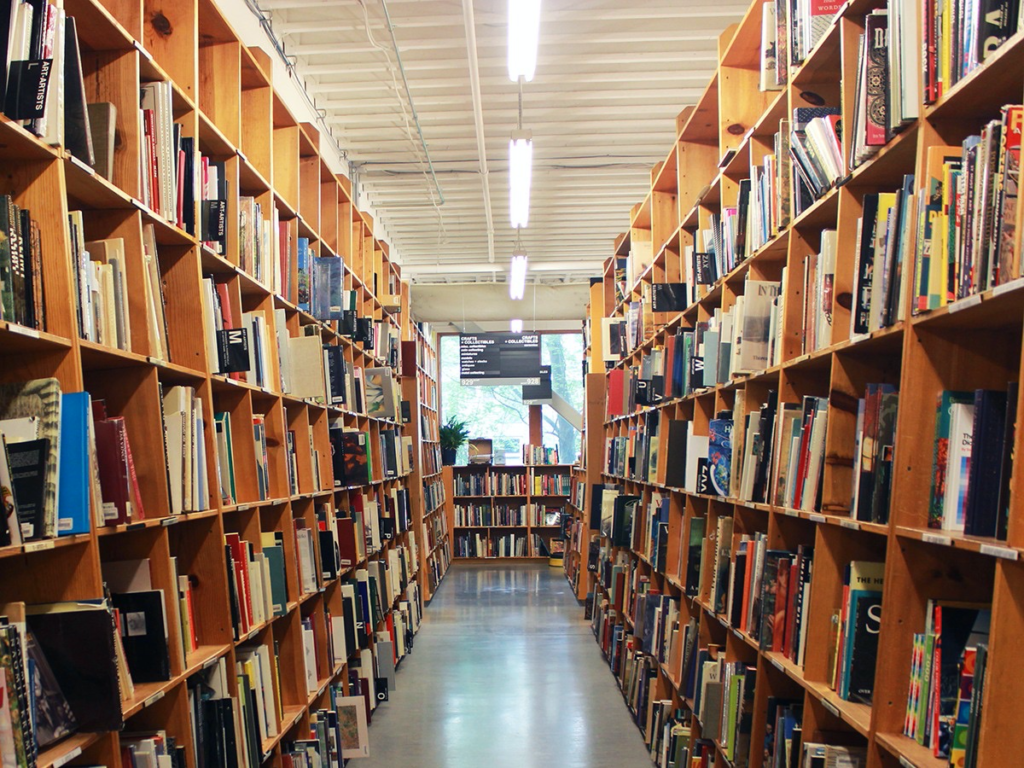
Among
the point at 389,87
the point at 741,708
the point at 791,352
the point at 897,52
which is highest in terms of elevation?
the point at 389,87

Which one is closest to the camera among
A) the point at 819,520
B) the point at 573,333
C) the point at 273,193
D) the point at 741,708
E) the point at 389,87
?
the point at 819,520

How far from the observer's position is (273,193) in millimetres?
3357

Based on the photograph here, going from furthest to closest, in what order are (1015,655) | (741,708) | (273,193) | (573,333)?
1. (573,333)
2. (273,193)
3. (741,708)
4. (1015,655)

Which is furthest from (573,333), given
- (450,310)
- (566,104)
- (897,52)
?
(897,52)

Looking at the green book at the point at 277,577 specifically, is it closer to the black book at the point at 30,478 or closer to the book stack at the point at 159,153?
the book stack at the point at 159,153

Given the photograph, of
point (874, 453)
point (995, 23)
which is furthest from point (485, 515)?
point (995, 23)

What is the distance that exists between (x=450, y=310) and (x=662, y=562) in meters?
7.95

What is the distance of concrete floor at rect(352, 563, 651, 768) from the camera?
420 cm

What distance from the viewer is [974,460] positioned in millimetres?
1499

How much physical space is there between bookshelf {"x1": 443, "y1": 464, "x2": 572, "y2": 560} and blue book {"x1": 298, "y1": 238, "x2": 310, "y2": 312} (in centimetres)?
763

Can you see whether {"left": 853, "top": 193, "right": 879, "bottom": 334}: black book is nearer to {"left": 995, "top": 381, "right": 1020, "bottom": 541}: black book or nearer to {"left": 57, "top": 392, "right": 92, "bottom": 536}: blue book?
{"left": 995, "top": 381, "right": 1020, "bottom": 541}: black book

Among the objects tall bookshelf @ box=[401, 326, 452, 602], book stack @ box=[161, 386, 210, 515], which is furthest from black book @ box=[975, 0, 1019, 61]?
tall bookshelf @ box=[401, 326, 452, 602]

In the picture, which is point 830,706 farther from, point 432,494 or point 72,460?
point 432,494

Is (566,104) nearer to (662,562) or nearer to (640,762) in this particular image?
(662,562)
